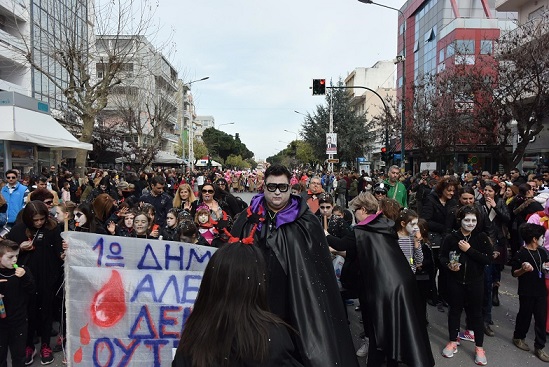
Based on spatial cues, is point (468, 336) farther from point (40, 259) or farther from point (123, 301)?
point (40, 259)

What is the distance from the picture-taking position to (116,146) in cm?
3478

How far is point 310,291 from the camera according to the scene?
2.96 meters

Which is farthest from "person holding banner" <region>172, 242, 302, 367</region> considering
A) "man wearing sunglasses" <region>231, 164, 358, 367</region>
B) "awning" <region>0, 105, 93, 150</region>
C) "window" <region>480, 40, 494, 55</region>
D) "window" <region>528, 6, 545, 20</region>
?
"window" <region>480, 40, 494, 55</region>

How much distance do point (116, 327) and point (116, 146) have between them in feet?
111

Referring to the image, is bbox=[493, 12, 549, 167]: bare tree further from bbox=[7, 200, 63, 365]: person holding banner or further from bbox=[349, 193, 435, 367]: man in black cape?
bbox=[7, 200, 63, 365]: person holding banner

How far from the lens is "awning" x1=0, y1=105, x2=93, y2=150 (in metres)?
13.0

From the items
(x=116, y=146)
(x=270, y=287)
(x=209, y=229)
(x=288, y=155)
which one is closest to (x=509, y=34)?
(x=209, y=229)

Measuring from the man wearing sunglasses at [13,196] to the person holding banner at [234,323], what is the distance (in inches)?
298

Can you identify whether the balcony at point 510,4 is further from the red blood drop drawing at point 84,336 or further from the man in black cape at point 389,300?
the red blood drop drawing at point 84,336

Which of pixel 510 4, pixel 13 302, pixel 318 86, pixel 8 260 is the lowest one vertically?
pixel 13 302

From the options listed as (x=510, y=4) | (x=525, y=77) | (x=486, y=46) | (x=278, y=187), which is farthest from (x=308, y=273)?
(x=486, y=46)

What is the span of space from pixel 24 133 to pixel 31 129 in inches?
42.2

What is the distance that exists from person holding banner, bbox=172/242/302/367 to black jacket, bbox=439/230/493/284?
3.40 meters

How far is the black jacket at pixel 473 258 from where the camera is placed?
4555 mm
